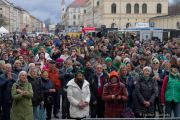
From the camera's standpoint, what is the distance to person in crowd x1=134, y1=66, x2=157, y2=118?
10.6m

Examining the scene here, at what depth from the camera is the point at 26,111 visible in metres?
9.92

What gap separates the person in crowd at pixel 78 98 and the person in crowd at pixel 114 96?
0.50 m

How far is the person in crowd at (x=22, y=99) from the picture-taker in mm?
9750

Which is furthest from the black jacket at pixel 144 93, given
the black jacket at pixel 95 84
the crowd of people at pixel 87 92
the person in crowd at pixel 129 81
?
the black jacket at pixel 95 84

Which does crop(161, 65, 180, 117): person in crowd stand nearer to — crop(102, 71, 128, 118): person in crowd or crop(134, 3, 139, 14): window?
crop(102, 71, 128, 118): person in crowd

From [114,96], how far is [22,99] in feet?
6.55

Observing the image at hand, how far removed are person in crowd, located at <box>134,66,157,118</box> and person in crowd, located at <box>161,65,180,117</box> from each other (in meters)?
0.34

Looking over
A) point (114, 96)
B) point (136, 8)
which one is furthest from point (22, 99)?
point (136, 8)


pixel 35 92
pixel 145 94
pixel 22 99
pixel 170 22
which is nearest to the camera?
pixel 22 99

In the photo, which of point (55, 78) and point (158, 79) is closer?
point (158, 79)

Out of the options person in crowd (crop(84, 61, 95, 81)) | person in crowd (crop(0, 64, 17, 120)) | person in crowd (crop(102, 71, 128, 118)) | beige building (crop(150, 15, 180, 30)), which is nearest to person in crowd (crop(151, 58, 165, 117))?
person in crowd (crop(84, 61, 95, 81))

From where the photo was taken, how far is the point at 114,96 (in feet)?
33.2

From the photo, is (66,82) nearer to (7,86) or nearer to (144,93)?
(7,86)

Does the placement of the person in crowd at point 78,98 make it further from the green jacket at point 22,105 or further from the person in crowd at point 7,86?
the person in crowd at point 7,86
